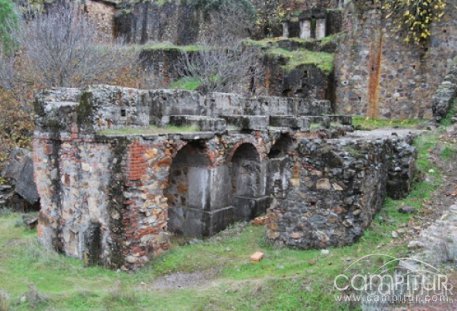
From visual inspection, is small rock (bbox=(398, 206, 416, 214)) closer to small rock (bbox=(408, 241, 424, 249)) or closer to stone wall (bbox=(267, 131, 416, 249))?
stone wall (bbox=(267, 131, 416, 249))

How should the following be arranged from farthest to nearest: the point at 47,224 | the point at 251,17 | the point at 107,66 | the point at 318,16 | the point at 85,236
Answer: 1. the point at 251,17
2. the point at 318,16
3. the point at 107,66
4. the point at 47,224
5. the point at 85,236

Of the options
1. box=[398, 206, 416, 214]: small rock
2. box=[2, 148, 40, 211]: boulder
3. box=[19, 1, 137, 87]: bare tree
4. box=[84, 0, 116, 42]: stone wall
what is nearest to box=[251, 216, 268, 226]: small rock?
box=[398, 206, 416, 214]: small rock

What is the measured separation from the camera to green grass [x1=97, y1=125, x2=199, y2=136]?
314 inches

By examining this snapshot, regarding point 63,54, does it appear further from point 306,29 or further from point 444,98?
point 306,29

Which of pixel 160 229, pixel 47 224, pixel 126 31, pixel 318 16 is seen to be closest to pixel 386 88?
pixel 318 16

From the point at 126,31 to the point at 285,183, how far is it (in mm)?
26679

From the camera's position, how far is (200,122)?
9164 mm

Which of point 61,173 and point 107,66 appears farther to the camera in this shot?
point 107,66

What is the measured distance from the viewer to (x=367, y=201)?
7637 mm

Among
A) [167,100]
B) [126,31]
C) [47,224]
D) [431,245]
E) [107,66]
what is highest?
[126,31]

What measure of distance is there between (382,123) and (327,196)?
32.7ft

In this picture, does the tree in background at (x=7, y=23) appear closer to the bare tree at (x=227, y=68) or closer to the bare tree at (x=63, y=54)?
the bare tree at (x=63, y=54)

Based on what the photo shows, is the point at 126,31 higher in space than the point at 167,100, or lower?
higher

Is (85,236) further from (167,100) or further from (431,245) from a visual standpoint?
(431,245)
